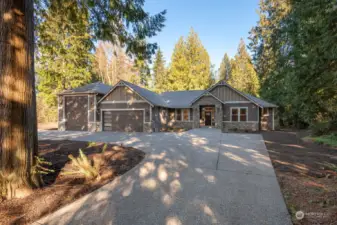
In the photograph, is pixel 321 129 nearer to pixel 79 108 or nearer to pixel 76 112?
pixel 79 108

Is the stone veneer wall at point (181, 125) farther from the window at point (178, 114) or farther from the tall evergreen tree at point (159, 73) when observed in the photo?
the tall evergreen tree at point (159, 73)

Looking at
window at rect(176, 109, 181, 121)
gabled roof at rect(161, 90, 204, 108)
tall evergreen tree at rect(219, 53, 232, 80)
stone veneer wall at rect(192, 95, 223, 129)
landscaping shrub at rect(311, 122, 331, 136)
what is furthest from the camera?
tall evergreen tree at rect(219, 53, 232, 80)

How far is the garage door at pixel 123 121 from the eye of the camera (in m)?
17.9

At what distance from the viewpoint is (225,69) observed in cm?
5000

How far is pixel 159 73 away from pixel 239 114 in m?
24.5

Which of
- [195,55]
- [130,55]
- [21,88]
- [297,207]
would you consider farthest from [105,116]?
[195,55]

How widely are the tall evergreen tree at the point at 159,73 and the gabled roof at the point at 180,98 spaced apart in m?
12.7

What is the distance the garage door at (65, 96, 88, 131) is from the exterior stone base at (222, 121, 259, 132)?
14.4m

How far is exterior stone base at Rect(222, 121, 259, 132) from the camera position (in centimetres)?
1791

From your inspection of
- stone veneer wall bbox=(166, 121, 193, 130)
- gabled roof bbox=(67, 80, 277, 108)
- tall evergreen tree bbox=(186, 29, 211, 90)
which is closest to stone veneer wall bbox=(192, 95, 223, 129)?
gabled roof bbox=(67, 80, 277, 108)

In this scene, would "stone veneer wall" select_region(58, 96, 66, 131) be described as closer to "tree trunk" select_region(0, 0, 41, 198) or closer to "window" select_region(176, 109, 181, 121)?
"window" select_region(176, 109, 181, 121)

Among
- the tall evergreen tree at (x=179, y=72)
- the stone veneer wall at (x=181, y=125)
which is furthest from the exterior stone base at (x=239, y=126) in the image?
the tall evergreen tree at (x=179, y=72)

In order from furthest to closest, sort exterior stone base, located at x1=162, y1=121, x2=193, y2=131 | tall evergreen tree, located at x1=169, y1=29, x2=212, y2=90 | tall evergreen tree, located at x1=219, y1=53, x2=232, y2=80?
tall evergreen tree, located at x1=219, y1=53, x2=232, y2=80, tall evergreen tree, located at x1=169, y1=29, x2=212, y2=90, exterior stone base, located at x1=162, y1=121, x2=193, y2=131

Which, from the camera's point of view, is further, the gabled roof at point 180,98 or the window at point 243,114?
the gabled roof at point 180,98
